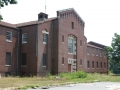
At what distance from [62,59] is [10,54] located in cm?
950

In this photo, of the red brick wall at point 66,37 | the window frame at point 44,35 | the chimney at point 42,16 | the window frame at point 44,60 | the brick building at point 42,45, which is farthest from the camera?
the chimney at point 42,16

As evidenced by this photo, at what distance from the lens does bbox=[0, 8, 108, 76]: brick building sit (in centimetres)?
3347

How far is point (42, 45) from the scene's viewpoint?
1375 inches

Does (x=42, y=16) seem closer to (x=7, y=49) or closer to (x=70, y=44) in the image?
(x=70, y=44)

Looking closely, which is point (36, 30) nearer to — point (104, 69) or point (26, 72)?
point (26, 72)

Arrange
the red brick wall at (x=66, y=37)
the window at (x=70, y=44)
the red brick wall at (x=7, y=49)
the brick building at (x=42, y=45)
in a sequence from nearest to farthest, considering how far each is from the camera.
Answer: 1. the red brick wall at (x=7, y=49)
2. the brick building at (x=42, y=45)
3. the red brick wall at (x=66, y=37)
4. the window at (x=70, y=44)

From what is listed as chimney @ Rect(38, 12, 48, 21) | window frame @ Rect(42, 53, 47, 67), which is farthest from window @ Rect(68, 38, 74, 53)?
window frame @ Rect(42, 53, 47, 67)

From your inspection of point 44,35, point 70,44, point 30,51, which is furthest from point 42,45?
point 70,44

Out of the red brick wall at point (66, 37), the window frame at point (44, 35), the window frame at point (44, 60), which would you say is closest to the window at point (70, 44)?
the red brick wall at point (66, 37)

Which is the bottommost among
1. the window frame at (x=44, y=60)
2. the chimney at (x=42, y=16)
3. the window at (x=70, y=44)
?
the window frame at (x=44, y=60)

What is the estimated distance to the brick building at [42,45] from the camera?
33.5 m

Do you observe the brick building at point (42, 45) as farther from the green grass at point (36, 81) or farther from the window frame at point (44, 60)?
the green grass at point (36, 81)

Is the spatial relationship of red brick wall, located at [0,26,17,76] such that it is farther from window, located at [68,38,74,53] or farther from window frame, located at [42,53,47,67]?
window, located at [68,38,74,53]

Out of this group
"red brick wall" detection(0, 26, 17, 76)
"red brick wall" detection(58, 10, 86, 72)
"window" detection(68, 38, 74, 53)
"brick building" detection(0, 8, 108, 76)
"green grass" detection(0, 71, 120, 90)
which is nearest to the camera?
"green grass" detection(0, 71, 120, 90)
